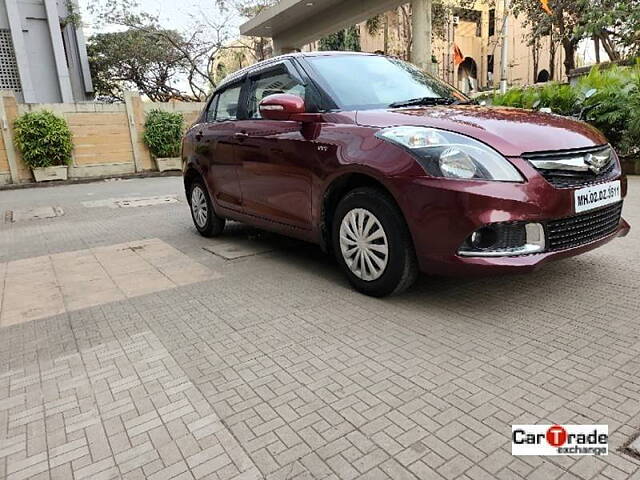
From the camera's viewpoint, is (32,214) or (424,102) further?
(32,214)

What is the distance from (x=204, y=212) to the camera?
5.44 metres

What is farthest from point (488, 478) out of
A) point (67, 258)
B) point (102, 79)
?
point (102, 79)

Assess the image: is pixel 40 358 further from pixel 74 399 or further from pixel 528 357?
pixel 528 357

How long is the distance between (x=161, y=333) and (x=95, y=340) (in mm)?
381

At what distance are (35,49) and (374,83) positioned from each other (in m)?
17.7

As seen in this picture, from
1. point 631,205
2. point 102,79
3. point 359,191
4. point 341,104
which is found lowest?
point 631,205

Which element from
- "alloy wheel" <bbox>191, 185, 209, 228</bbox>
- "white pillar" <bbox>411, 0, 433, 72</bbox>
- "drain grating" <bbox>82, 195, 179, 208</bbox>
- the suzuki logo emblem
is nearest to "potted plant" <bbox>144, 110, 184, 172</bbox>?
"drain grating" <bbox>82, 195, 179, 208</bbox>

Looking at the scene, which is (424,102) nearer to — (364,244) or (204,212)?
(364,244)

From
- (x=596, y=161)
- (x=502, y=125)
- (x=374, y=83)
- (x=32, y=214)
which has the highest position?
(x=374, y=83)

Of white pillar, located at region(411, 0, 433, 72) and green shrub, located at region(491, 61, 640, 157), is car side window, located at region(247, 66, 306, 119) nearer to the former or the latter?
green shrub, located at region(491, 61, 640, 157)

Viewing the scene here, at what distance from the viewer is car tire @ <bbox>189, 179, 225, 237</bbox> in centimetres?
530

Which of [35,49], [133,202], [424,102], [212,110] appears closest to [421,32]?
[133,202]

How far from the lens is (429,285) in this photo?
3.39m

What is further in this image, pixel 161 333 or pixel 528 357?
pixel 161 333
